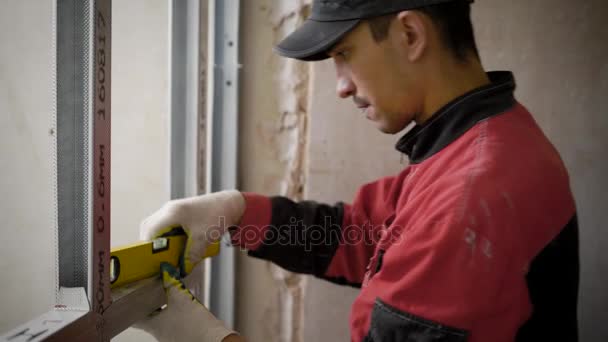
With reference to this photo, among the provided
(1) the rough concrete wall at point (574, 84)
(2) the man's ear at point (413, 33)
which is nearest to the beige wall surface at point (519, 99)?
(1) the rough concrete wall at point (574, 84)

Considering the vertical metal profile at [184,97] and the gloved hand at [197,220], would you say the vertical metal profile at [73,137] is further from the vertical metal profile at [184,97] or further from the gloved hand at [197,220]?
the vertical metal profile at [184,97]

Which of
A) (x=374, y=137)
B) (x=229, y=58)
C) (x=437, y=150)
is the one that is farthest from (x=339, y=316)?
(x=229, y=58)

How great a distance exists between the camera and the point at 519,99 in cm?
112

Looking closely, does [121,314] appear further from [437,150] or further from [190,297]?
[437,150]

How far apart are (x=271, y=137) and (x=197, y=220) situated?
1.48 feet

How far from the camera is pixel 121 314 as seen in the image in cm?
73

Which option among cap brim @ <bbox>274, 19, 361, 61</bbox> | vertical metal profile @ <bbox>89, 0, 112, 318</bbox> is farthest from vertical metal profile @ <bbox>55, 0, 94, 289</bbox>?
cap brim @ <bbox>274, 19, 361, 61</bbox>

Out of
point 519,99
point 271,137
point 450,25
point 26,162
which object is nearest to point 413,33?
point 450,25

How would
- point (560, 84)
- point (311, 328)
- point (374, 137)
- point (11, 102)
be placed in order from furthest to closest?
point (311, 328), point (374, 137), point (560, 84), point (11, 102)

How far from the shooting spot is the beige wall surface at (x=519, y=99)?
1.05 m

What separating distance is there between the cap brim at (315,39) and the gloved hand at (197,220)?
0.37 metres

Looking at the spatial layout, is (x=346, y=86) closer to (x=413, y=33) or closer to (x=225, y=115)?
(x=413, y=33)

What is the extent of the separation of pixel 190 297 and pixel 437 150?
56cm

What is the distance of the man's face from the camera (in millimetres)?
785
